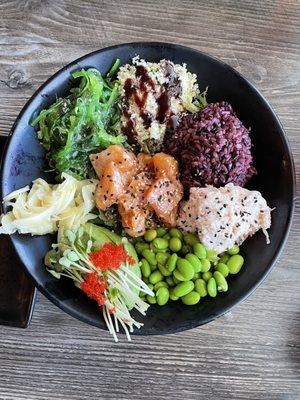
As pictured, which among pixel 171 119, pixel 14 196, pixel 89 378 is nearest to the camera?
pixel 14 196

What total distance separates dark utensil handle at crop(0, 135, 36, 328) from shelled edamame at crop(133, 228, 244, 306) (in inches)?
22.3

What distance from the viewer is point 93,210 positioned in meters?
2.66

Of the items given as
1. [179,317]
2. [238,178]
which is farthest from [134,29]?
[179,317]

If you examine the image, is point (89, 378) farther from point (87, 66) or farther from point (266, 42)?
point (266, 42)

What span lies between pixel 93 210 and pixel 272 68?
122cm

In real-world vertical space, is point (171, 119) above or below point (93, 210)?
above

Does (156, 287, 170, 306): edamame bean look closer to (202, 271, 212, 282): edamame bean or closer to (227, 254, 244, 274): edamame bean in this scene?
(202, 271, 212, 282): edamame bean

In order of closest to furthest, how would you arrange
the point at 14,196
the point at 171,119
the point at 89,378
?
the point at 14,196 < the point at 171,119 < the point at 89,378

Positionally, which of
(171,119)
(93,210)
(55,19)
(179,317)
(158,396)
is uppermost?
(55,19)

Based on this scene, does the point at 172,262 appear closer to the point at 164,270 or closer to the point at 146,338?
the point at 164,270

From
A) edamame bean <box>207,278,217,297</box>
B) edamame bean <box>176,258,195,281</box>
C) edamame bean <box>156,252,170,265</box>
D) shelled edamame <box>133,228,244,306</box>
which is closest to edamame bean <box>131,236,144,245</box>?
shelled edamame <box>133,228,244,306</box>

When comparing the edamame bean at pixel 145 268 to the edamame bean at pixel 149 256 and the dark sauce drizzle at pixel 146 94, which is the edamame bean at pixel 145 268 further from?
the dark sauce drizzle at pixel 146 94

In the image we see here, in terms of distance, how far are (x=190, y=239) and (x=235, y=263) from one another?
8.9 inches

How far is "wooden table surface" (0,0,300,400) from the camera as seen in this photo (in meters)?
2.91
